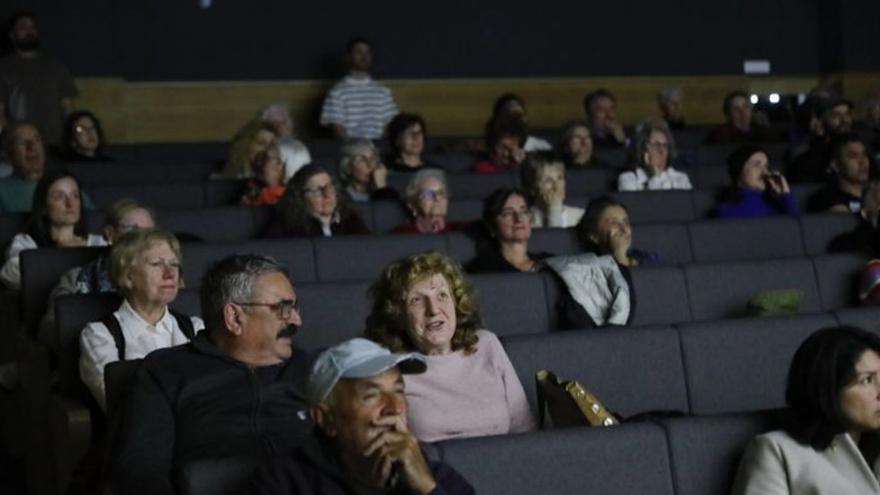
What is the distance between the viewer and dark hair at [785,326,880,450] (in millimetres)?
3018

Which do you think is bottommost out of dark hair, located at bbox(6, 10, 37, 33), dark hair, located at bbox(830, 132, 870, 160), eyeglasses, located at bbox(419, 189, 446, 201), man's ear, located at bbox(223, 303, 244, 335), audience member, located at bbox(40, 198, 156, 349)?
man's ear, located at bbox(223, 303, 244, 335)

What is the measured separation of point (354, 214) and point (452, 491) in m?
3.15

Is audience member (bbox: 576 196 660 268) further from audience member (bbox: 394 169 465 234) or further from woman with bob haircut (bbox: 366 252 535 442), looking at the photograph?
woman with bob haircut (bbox: 366 252 535 442)

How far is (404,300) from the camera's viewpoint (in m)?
3.76

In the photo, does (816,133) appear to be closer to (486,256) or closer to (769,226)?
(769,226)

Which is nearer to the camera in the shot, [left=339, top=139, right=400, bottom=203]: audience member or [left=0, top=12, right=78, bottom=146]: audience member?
[left=339, top=139, right=400, bottom=203]: audience member

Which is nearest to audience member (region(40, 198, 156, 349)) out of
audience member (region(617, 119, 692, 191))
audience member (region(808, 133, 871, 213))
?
audience member (region(617, 119, 692, 191))

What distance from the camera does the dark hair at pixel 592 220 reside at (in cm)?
533

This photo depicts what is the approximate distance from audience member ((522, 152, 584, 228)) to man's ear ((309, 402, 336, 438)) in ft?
11.0

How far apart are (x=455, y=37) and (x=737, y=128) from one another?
1913 millimetres

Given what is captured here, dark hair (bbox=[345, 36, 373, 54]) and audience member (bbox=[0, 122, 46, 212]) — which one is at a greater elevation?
dark hair (bbox=[345, 36, 373, 54])

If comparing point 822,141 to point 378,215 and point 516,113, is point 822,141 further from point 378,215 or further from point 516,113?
point 378,215

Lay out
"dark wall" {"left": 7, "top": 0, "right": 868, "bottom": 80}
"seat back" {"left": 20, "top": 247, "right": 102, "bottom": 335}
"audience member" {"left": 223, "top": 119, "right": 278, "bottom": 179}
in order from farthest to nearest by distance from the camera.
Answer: "dark wall" {"left": 7, "top": 0, "right": 868, "bottom": 80}
"audience member" {"left": 223, "top": 119, "right": 278, "bottom": 179}
"seat back" {"left": 20, "top": 247, "right": 102, "bottom": 335}

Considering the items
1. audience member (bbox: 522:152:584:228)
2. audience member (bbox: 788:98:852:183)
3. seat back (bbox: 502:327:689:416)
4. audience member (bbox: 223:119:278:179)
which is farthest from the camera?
audience member (bbox: 788:98:852:183)
